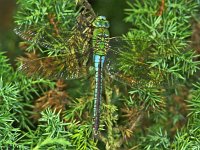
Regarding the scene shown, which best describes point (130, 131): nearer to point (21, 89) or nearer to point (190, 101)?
point (190, 101)

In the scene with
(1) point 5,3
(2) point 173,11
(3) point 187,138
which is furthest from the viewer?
(1) point 5,3

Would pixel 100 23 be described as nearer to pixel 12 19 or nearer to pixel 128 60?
pixel 128 60

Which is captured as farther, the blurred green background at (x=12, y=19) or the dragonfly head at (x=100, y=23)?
the blurred green background at (x=12, y=19)

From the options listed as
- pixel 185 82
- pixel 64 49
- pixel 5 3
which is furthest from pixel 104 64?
pixel 5 3

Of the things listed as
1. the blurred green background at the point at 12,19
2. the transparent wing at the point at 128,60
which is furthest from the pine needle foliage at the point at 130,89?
the blurred green background at the point at 12,19

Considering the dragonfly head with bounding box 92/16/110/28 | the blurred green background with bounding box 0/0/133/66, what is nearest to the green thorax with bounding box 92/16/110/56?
the dragonfly head with bounding box 92/16/110/28

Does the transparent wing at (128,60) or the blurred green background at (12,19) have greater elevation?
the blurred green background at (12,19)

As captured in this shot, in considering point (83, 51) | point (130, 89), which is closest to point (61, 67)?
point (83, 51)

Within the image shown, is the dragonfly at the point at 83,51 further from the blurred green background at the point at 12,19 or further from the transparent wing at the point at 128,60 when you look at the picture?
the blurred green background at the point at 12,19
